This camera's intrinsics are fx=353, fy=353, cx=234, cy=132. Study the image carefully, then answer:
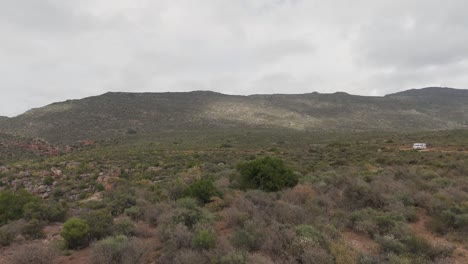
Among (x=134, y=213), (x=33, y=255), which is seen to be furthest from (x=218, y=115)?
(x=33, y=255)

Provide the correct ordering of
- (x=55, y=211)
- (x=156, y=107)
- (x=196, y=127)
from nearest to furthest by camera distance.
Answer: (x=55, y=211)
(x=196, y=127)
(x=156, y=107)

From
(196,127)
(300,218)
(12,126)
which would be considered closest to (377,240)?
(300,218)

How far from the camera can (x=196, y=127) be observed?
246 feet

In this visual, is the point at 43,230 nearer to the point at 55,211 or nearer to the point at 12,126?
the point at 55,211

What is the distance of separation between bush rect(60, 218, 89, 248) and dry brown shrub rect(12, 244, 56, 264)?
51.1 inches

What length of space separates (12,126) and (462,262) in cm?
8798

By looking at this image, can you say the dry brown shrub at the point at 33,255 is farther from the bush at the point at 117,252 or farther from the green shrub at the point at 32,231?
the green shrub at the point at 32,231

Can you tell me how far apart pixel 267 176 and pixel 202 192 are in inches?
125

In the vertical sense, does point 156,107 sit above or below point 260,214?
above

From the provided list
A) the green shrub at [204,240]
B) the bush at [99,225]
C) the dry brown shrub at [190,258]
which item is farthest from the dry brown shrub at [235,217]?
the bush at [99,225]

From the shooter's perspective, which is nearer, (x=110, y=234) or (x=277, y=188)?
(x=110, y=234)

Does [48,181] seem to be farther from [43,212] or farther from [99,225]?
[99,225]

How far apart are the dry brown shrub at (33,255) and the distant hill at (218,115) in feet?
199

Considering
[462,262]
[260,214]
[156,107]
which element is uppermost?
[156,107]
